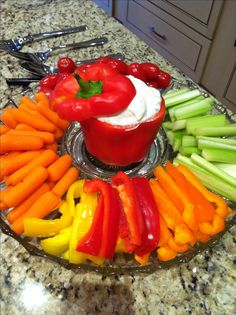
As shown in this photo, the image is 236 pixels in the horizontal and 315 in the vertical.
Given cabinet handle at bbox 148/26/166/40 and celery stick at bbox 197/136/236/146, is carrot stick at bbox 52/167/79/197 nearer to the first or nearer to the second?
celery stick at bbox 197/136/236/146

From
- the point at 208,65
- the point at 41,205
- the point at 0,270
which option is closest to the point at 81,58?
the point at 41,205

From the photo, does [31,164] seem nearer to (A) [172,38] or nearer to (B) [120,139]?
(B) [120,139]

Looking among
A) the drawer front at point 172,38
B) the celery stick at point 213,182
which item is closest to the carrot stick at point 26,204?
the celery stick at point 213,182

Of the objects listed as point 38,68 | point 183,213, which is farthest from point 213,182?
point 38,68

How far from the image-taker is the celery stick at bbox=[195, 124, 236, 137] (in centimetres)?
77

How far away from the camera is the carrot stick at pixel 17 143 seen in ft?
2.20

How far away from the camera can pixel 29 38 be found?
1129mm

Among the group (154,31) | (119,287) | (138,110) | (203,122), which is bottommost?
(154,31)

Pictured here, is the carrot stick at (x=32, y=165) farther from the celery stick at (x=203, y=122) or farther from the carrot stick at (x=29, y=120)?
the celery stick at (x=203, y=122)

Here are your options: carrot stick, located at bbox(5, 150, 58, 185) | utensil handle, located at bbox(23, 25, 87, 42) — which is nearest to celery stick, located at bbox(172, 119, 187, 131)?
carrot stick, located at bbox(5, 150, 58, 185)

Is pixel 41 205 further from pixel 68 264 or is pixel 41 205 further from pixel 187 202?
pixel 187 202

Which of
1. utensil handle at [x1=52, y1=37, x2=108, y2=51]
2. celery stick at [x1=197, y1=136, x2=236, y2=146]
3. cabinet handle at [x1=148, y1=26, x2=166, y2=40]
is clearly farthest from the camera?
cabinet handle at [x1=148, y1=26, x2=166, y2=40]

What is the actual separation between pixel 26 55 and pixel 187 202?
2.46ft

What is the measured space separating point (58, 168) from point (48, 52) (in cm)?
58
